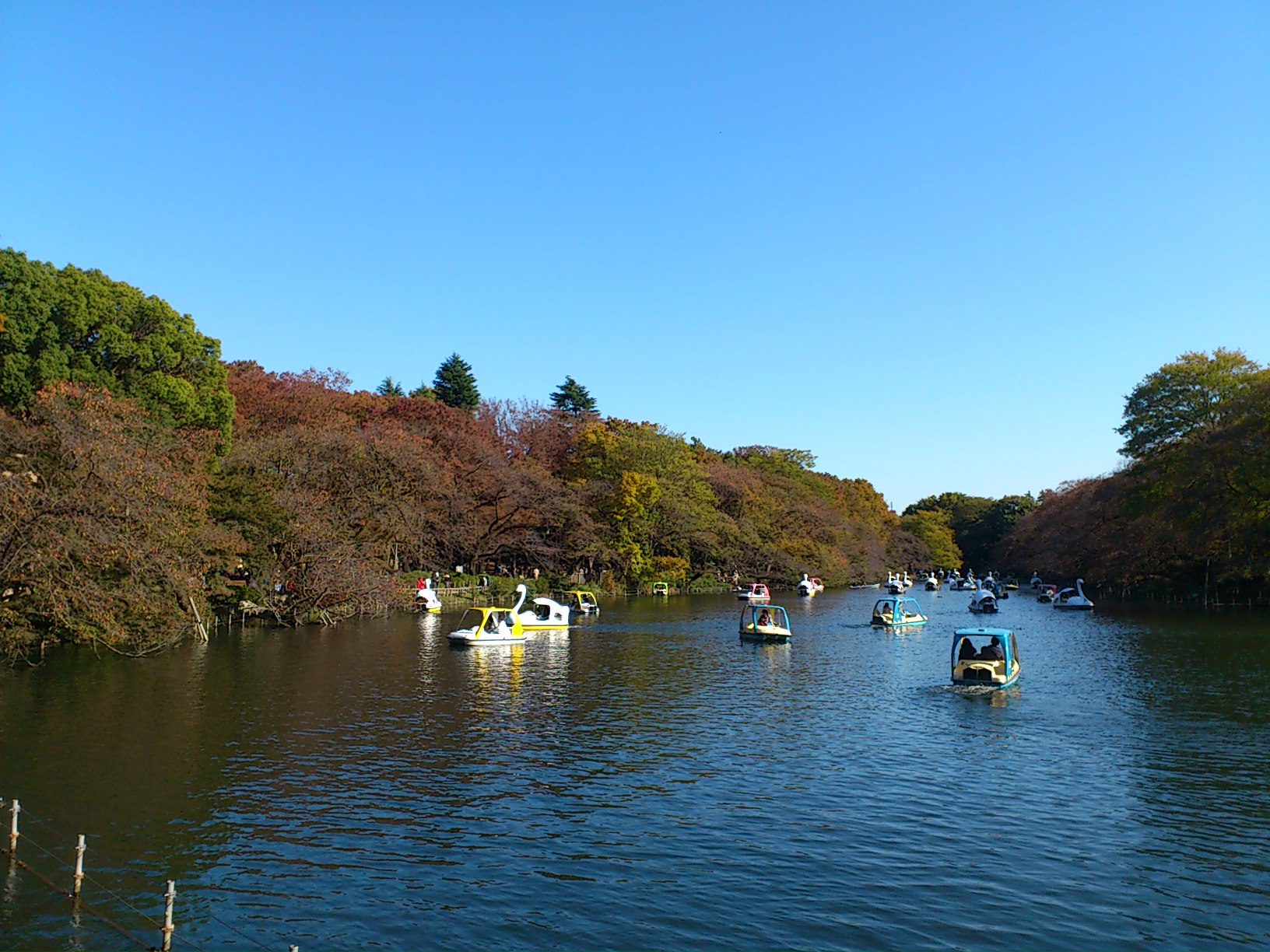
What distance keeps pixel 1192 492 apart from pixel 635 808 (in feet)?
208

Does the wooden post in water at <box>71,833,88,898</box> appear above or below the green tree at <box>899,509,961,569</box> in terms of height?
below

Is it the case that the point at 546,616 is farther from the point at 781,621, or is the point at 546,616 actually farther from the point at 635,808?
the point at 635,808

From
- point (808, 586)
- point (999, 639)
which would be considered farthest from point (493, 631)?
point (808, 586)

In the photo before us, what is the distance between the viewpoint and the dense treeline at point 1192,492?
6494cm

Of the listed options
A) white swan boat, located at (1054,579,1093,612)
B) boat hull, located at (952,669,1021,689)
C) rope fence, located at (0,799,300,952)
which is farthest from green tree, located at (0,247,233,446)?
white swan boat, located at (1054,579,1093,612)

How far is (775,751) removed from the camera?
76.3ft

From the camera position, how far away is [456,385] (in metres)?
116

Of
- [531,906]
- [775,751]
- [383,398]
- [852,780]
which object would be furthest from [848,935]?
[383,398]

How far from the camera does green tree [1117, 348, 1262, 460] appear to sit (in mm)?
72625

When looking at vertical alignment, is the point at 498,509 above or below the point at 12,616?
above

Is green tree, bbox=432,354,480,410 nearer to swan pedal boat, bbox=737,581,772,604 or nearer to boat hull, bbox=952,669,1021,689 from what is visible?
swan pedal boat, bbox=737,581,772,604

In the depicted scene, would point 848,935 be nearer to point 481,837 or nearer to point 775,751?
point 481,837

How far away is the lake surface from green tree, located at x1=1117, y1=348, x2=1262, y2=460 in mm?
43568

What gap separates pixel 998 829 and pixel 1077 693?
56.5 ft
